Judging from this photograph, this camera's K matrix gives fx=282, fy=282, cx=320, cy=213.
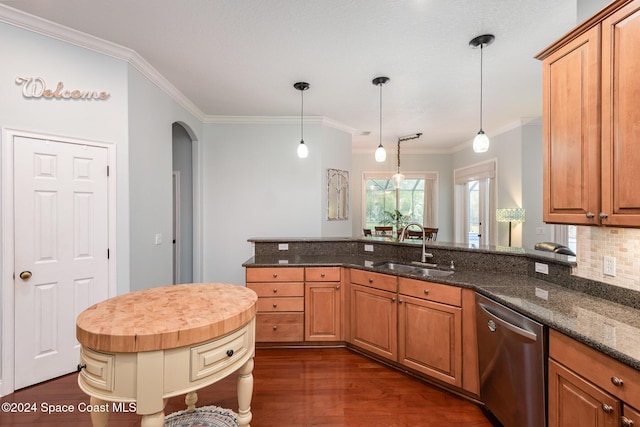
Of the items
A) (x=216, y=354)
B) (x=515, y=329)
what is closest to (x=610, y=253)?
(x=515, y=329)

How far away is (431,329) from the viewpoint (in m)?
2.23

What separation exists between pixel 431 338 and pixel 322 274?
3.75 feet

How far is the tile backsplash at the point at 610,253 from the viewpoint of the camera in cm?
151

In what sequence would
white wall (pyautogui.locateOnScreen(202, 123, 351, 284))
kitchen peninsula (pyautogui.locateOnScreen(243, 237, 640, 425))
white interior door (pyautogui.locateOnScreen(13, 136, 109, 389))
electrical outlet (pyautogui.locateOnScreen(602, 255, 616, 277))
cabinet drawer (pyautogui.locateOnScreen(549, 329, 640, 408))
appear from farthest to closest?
white wall (pyautogui.locateOnScreen(202, 123, 351, 284)) < white interior door (pyautogui.locateOnScreen(13, 136, 109, 389)) < electrical outlet (pyautogui.locateOnScreen(602, 255, 616, 277)) < kitchen peninsula (pyautogui.locateOnScreen(243, 237, 640, 425)) < cabinet drawer (pyautogui.locateOnScreen(549, 329, 640, 408))

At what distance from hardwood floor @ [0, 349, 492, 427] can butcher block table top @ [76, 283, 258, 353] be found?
39.3 inches

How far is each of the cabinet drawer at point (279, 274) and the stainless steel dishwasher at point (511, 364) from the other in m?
1.62

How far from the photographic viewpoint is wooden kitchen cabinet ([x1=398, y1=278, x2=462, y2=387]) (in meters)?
2.11

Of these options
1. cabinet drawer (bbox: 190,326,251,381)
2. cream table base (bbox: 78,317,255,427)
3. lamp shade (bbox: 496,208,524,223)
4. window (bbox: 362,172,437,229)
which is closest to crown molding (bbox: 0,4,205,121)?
cream table base (bbox: 78,317,255,427)

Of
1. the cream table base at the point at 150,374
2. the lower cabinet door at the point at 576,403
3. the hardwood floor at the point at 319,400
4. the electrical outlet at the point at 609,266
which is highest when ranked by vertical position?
the electrical outlet at the point at 609,266

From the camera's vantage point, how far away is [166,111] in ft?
10.9

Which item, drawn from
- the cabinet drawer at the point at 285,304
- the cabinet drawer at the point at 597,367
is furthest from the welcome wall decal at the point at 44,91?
the cabinet drawer at the point at 597,367

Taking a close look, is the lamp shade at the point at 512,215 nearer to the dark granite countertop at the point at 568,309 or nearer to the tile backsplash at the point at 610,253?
the dark granite countertop at the point at 568,309

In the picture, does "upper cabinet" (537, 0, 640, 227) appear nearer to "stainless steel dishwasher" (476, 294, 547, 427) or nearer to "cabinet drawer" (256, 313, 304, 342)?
"stainless steel dishwasher" (476, 294, 547, 427)

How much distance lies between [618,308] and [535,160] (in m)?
3.86
